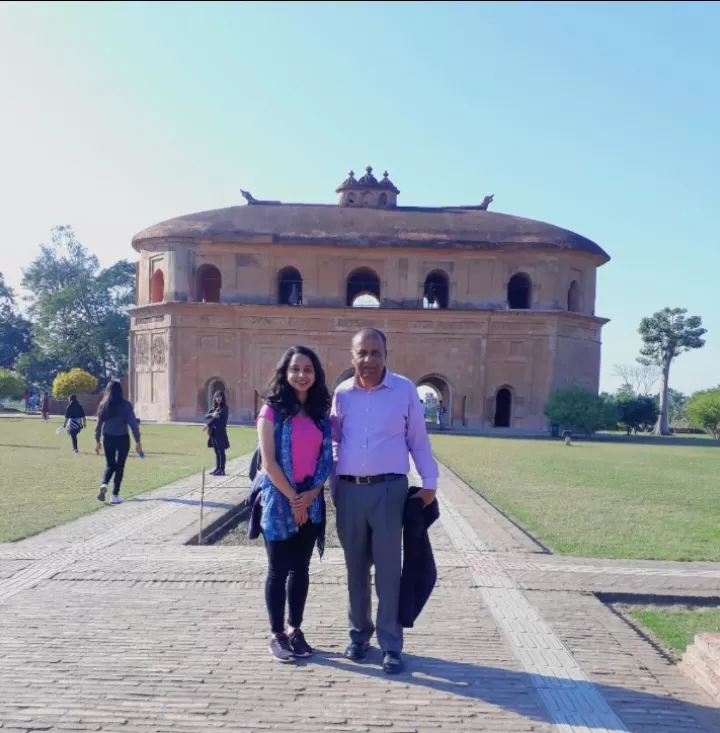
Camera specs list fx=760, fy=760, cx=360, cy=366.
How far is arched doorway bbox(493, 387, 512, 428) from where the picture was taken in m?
34.4

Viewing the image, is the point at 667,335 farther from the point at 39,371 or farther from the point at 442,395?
Result: the point at 39,371

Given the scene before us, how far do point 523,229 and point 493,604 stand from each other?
31007 mm

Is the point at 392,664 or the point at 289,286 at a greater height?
the point at 289,286

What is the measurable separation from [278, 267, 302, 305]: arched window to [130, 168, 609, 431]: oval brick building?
27 cm

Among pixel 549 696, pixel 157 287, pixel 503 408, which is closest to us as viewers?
pixel 549 696

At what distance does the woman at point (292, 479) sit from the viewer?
4250mm

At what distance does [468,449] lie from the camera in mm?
21797

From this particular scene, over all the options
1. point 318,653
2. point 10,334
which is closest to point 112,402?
point 318,653

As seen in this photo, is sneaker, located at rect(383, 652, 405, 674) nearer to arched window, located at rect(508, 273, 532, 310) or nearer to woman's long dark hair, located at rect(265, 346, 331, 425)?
woman's long dark hair, located at rect(265, 346, 331, 425)

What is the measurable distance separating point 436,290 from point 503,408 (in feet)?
24.8

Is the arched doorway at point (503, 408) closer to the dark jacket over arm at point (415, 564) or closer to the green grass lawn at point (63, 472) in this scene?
the green grass lawn at point (63, 472)

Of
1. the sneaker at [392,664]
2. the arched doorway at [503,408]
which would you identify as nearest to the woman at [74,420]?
the sneaker at [392,664]

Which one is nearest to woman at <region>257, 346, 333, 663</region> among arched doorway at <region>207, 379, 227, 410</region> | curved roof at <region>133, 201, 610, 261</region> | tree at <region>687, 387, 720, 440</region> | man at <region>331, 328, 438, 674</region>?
man at <region>331, 328, 438, 674</region>

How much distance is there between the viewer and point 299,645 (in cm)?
429
